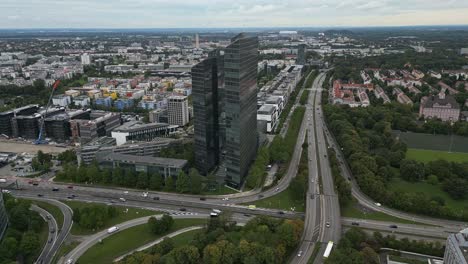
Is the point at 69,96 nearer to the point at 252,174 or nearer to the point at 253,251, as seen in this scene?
the point at 252,174

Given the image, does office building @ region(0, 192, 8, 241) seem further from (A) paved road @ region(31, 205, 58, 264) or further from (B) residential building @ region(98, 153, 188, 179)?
(B) residential building @ region(98, 153, 188, 179)

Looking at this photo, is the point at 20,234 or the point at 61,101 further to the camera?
the point at 61,101

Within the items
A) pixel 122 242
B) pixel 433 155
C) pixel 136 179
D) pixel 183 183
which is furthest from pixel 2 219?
pixel 433 155

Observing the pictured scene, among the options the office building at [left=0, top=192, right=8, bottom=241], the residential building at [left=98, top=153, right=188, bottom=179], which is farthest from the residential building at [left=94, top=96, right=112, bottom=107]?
the office building at [left=0, top=192, right=8, bottom=241]

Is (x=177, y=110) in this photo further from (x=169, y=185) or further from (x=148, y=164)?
(x=169, y=185)

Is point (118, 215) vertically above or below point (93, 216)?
below

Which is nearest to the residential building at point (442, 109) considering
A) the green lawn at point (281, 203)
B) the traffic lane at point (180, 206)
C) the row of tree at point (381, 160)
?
the row of tree at point (381, 160)
